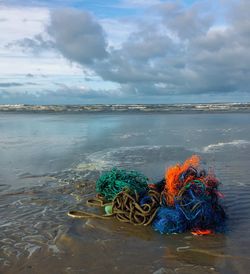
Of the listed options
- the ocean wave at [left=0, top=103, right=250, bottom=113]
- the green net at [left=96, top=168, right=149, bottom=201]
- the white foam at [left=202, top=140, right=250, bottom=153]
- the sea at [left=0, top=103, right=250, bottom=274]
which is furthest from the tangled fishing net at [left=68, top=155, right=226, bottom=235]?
the ocean wave at [left=0, top=103, right=250, bottom=113]

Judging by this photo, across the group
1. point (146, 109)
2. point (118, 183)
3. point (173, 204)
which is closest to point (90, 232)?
point (173, 204)

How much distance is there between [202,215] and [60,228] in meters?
2.60

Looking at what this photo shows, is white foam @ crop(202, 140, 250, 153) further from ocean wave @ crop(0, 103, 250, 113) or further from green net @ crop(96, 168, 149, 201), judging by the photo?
ocean wave @ crop(0, 103, 250, 113)

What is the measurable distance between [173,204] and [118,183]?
1.68 meters

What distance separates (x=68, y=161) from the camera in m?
14.5

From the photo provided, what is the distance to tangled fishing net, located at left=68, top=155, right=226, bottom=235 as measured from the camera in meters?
6.85

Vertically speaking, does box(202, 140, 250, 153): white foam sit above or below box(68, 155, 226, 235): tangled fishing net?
below

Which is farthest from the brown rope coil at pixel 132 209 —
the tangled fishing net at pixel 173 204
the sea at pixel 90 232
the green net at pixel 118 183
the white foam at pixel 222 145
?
the white foam at pixel 222 145

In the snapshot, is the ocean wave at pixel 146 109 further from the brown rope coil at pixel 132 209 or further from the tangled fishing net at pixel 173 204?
the brown rope coil at pixel 132 209

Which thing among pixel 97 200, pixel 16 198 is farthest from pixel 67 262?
pixel 16 198

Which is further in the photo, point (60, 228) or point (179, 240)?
point (60, 228)

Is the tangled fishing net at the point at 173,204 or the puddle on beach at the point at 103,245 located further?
the tangled fishing net at the point at 173,204

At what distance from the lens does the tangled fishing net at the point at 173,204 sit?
6.85m

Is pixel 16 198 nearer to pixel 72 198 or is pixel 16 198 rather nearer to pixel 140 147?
pixel 72 198
